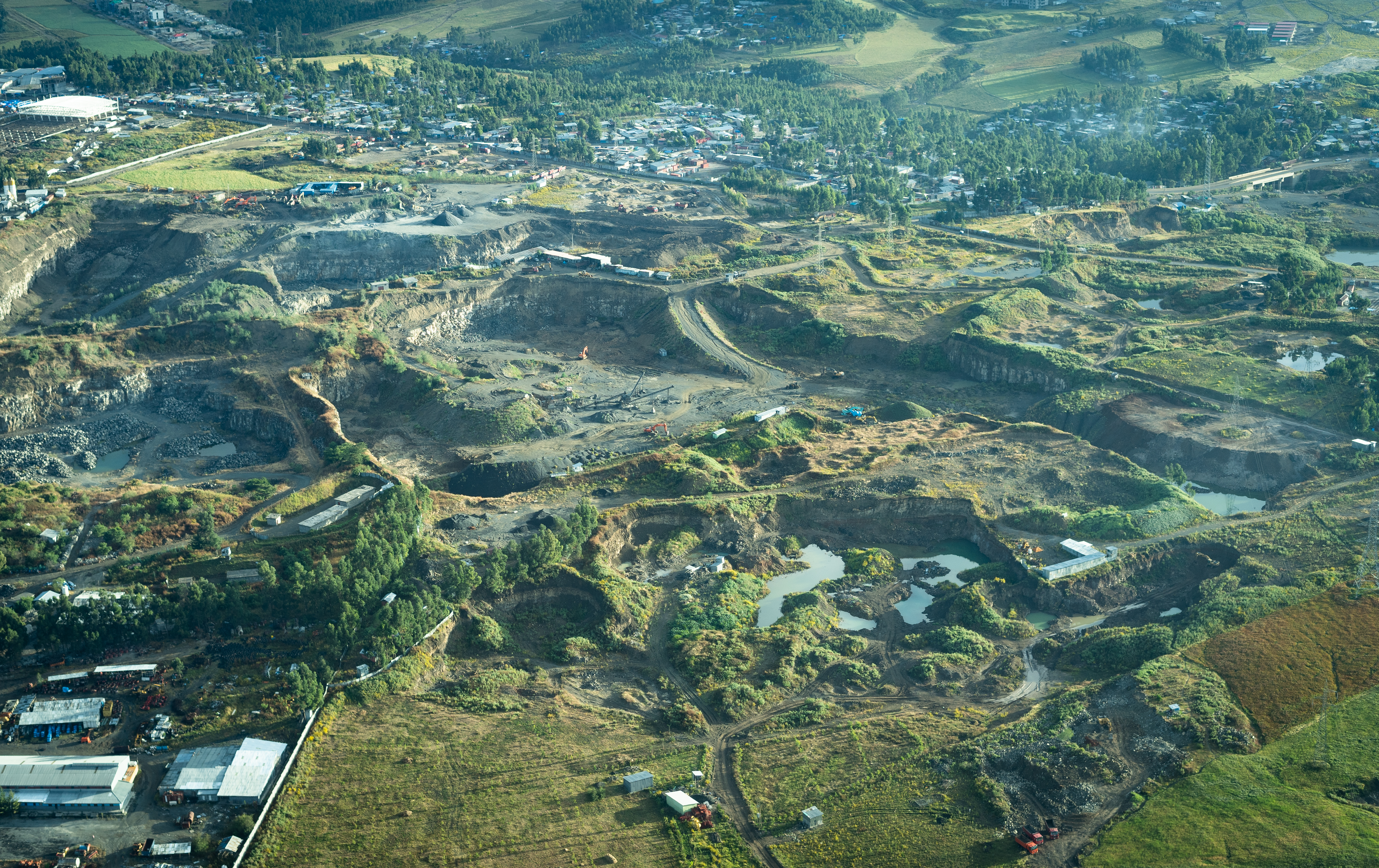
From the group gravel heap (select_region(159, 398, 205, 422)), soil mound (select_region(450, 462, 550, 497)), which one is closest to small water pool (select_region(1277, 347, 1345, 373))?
soil mound (select_region(450, 462, 550, 497))

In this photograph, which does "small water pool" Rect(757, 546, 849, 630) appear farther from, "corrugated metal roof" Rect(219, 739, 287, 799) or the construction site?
"corrugated metal roof" Rect(219, 739, 287, 799)

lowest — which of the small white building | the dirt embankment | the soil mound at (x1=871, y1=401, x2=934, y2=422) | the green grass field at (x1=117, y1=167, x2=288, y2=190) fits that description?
the small white building

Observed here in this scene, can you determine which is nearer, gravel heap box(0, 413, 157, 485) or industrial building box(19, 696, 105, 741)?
industrial building box(19, 696, 105, 741)

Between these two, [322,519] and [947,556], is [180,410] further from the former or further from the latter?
[947,556]

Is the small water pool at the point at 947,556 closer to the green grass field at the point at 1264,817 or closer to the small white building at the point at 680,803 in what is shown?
the green grass field at the point at 1264,817

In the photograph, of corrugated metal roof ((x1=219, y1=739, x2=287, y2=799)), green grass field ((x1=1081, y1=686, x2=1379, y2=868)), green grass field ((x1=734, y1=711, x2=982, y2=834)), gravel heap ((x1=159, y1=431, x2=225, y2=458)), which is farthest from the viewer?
gravel heap ((x1=159, y1=431, x2=225, y2=458))

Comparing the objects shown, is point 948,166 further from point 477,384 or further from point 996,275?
point 477,384
